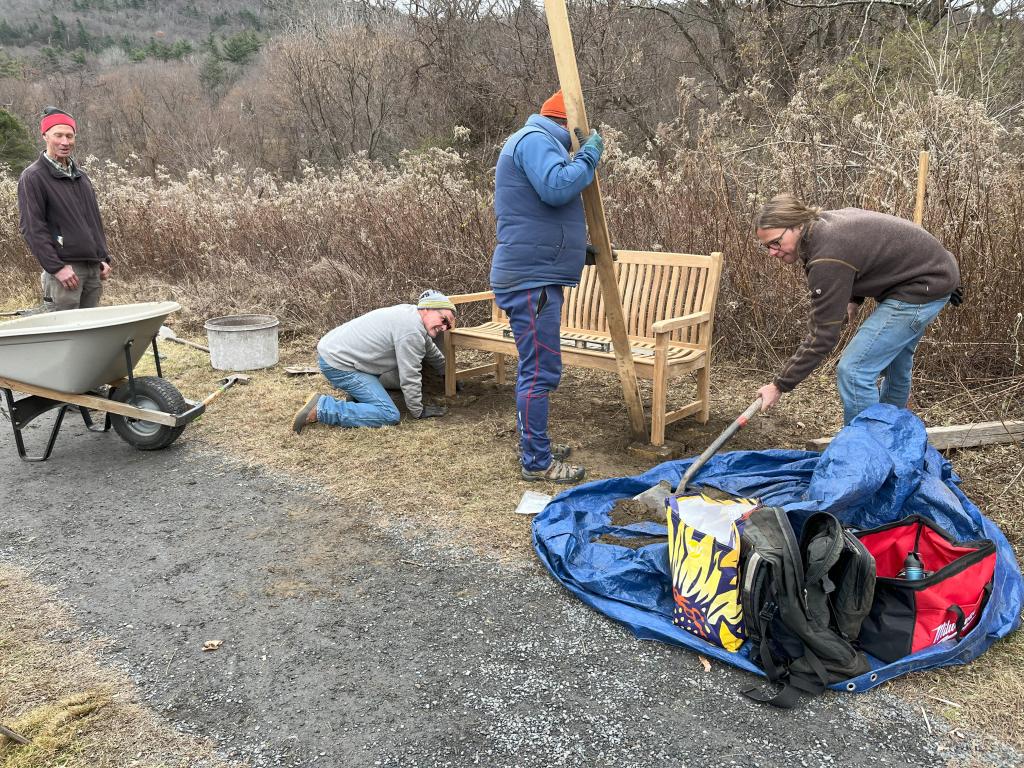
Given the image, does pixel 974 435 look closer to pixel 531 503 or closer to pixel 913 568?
pixel 913 568

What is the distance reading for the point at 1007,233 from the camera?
4.47 metres

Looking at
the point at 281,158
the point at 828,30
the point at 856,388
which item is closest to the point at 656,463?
the point at 856,388

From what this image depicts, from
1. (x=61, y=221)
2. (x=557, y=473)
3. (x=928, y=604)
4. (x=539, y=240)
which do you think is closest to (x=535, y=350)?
(x=539, y=240)

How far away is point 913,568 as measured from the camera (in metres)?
2.52

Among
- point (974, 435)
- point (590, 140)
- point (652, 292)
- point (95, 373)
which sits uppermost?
point (590, 140)

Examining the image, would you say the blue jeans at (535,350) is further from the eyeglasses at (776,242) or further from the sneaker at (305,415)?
the sneaker at (305,415)

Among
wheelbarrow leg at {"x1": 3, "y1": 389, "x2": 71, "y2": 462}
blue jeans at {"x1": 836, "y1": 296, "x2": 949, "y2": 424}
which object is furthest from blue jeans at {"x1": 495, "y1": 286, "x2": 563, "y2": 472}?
wheelbarrow leg at {"x1": 3, "y1": 389, "x2": 71, "y2": 462}

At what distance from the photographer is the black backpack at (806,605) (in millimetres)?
2355

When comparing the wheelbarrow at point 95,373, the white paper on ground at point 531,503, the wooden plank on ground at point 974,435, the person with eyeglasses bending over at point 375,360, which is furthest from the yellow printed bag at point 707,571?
the wheelbarrow at point 95,373

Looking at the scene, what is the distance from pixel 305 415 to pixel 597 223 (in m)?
2.36

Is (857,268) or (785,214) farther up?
(785,214)

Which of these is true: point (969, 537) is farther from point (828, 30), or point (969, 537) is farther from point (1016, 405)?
point (828, 30)

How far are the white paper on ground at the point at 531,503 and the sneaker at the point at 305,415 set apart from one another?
180cm

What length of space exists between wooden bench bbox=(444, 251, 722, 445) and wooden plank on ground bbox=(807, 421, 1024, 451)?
53.0 inches
